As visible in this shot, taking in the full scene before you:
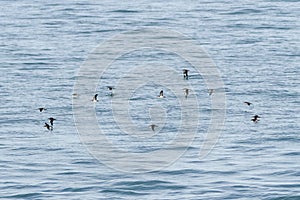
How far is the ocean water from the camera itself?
42750mm

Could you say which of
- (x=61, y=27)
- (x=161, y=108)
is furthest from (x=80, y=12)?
(x=161, y=108)

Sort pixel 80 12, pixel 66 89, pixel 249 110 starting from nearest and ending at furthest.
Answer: pixel 249 110
pixel 66 89
pixel 80 12

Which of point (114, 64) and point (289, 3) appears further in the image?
point (289, 3)

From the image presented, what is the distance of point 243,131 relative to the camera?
1923 inches

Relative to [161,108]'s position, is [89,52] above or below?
above

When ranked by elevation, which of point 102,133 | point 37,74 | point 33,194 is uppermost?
point 37,74

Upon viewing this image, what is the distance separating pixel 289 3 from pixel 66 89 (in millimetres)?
24801

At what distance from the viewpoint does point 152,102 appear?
53.8m

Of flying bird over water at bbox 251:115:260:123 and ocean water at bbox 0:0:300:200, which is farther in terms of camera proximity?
flying bird over water at bbox 251:115:260:123

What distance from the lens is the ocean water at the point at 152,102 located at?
42.8 meters

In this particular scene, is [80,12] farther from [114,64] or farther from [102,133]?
[102,133]

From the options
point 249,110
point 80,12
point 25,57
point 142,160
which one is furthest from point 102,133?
point 80,12

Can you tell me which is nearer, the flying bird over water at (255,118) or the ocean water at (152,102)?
the ocean water at (152,102)

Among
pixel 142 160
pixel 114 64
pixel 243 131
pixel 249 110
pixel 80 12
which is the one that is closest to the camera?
pixel 142 160
